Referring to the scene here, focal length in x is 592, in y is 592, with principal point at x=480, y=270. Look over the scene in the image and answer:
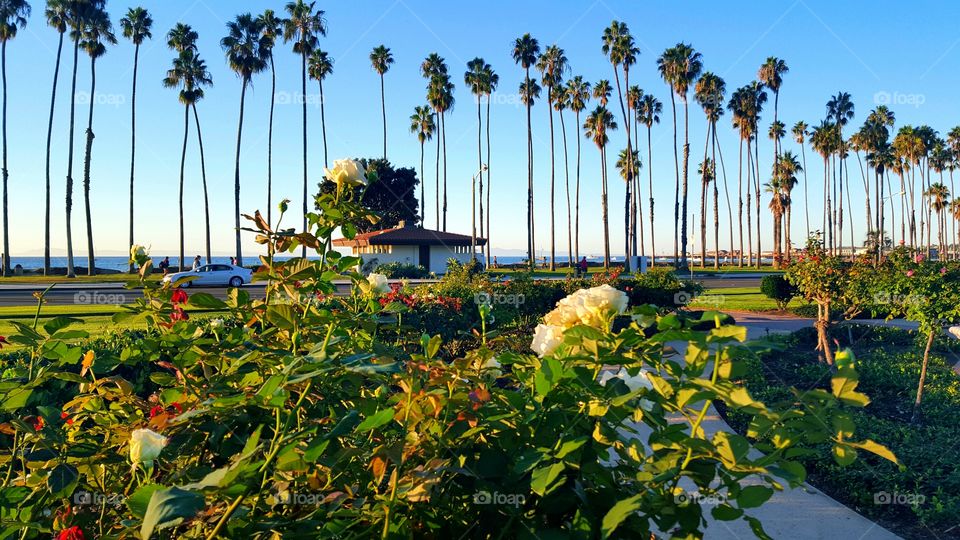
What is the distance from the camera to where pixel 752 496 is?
1136 mm

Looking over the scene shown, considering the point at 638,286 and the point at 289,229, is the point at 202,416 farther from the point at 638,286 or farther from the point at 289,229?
the point at 638,286

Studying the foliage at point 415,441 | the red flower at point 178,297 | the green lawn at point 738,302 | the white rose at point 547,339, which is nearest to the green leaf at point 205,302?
the foliage at point 415,441

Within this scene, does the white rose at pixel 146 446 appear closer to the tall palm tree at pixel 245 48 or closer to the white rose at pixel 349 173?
the white rose at pixel 349 173

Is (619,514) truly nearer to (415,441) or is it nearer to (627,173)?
(415,441)

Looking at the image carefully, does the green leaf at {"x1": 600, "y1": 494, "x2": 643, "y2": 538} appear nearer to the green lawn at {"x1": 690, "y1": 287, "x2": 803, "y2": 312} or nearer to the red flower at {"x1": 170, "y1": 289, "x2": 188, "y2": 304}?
the red flower at {"x1": 170, "y1": 289, "x2": 188, "y2": 304}

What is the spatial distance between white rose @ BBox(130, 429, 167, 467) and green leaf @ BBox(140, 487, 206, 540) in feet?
1.03

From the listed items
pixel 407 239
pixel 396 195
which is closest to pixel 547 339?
pixel 407 239

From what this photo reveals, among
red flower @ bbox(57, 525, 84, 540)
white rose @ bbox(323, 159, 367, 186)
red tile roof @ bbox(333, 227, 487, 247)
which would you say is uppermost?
red tile roof @ bbox(333, 227, 487, 247)

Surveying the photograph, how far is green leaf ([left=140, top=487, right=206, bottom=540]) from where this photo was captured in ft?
2.80

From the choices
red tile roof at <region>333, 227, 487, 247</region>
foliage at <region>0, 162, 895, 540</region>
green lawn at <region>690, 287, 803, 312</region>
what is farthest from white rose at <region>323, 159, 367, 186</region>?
red tile roof at <region>333, 227, 487, 247</region>

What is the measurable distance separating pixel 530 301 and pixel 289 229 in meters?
12.0

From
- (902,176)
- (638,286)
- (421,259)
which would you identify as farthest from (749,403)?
(902,176)

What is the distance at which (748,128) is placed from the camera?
5644cm

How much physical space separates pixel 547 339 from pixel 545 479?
17.7 inches
